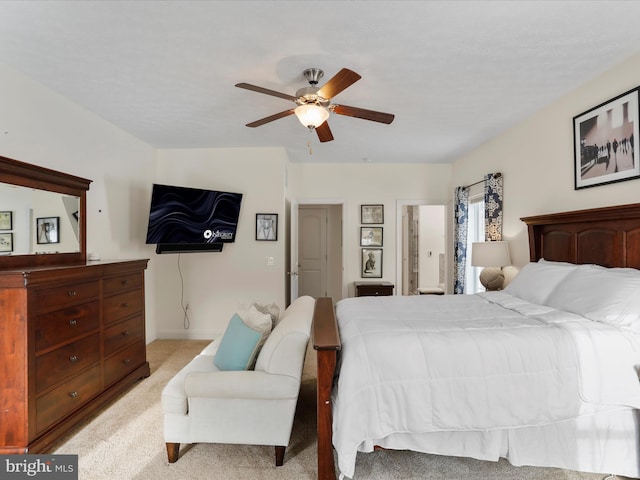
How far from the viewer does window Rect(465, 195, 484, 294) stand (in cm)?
495

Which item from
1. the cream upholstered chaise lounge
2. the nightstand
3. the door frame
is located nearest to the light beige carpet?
the cream upholstered chaise lounge

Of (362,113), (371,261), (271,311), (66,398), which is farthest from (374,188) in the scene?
(66,398)

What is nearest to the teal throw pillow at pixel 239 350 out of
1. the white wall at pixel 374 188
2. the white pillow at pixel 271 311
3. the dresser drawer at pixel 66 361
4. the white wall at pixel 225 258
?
the white pillow at pixel 271 311

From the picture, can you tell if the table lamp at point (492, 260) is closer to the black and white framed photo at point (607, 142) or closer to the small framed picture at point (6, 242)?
the black and white framed photo at point (607, 142)

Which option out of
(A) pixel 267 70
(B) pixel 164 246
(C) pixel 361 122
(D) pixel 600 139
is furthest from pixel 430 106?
(B) pixel 164 246

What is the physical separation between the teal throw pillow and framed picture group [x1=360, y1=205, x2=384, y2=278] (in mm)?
3565

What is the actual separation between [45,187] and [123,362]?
159 cm

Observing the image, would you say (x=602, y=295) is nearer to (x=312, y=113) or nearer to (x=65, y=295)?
(x=312, y=113)

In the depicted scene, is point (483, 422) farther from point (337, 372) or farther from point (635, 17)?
point (635, 17)

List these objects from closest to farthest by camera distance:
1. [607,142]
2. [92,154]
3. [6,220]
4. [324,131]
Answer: [6,220]
[607,142]
[324,131]
[92,154]

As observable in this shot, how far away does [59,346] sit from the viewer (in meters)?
2.33

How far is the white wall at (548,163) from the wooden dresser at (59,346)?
3.93 metres

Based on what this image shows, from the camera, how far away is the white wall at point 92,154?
2.63 metres

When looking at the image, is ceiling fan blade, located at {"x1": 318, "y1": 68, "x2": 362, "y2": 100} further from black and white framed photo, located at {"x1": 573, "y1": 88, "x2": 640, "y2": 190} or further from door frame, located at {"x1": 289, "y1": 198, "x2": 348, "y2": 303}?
door frame, located at {"x1": 289, "y1": 198, "x2": 348, "y2": 303}
